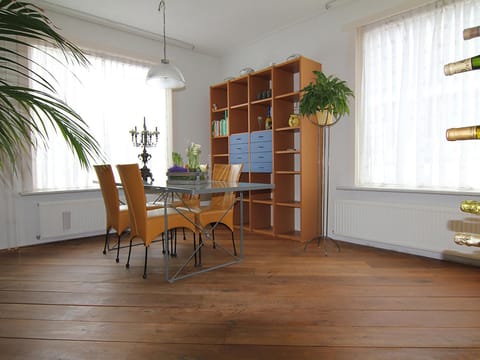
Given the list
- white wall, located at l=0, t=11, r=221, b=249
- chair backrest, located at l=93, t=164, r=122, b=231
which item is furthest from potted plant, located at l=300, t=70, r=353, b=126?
white wall, located at l=0, t=11, r=221, b=249

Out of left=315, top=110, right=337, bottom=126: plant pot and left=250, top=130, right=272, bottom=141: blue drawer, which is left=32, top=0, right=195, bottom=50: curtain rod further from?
left=315, top=110, right=337, bottom=126: plant pot

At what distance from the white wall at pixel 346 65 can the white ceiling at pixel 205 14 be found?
6.2 inches

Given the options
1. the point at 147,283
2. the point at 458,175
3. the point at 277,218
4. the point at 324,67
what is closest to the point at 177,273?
the point at 147,283

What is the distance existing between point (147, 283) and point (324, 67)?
3.26m

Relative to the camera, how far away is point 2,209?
3609 mm

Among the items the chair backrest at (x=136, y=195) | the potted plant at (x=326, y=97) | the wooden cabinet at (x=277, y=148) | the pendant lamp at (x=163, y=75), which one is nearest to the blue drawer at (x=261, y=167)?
the wooden cabinet at (x=277, y=148)

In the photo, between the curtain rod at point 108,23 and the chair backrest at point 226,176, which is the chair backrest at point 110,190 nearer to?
the chair backrest at point 226,176

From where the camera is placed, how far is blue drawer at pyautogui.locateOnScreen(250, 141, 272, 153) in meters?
4.22

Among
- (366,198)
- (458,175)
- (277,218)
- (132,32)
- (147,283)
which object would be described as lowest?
(147,283)

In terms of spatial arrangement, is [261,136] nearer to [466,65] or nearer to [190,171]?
[190,171]

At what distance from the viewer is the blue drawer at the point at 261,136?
Answer: 4.21 m

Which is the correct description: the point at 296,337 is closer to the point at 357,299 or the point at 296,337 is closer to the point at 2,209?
the point at 357,299

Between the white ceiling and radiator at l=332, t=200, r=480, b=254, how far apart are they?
8.04 feet

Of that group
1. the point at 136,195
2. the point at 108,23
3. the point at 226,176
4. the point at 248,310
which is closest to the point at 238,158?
the point at 226,176
